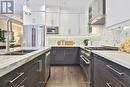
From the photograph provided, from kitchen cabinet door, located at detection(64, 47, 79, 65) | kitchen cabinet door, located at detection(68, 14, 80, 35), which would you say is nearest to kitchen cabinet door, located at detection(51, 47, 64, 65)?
kitchen cabinet door, located at detection(64, 47, 79, 65)

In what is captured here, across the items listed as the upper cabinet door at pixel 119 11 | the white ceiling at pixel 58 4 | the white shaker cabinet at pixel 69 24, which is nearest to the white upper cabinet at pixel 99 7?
the upper cabinet door at pixel 119 11

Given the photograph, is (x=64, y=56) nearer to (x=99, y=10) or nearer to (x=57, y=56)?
(x=57, y=56)

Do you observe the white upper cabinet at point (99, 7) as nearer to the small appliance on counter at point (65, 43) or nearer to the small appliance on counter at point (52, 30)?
the small appliance on counter at point (52, 30)

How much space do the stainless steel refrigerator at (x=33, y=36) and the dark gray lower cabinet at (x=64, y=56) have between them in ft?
2.17

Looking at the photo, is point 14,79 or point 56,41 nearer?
point 14,79

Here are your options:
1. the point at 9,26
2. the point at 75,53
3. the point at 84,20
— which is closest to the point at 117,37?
the point at 9,26

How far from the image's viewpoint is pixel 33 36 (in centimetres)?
793

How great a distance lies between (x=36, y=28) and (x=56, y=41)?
1.08 m

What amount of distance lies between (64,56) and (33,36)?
147cm

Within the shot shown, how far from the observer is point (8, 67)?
132 cm

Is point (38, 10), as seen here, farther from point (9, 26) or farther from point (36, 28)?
point (9, 26)

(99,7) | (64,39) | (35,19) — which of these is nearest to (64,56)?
(64,39)

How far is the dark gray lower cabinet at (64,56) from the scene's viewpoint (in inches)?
298

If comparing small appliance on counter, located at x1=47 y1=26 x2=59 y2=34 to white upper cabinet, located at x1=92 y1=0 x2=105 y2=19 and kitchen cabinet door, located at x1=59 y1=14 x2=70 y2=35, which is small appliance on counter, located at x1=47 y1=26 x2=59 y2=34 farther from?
white upper cabinet, located at x1=92 y1=0 x2=105 y2=19
